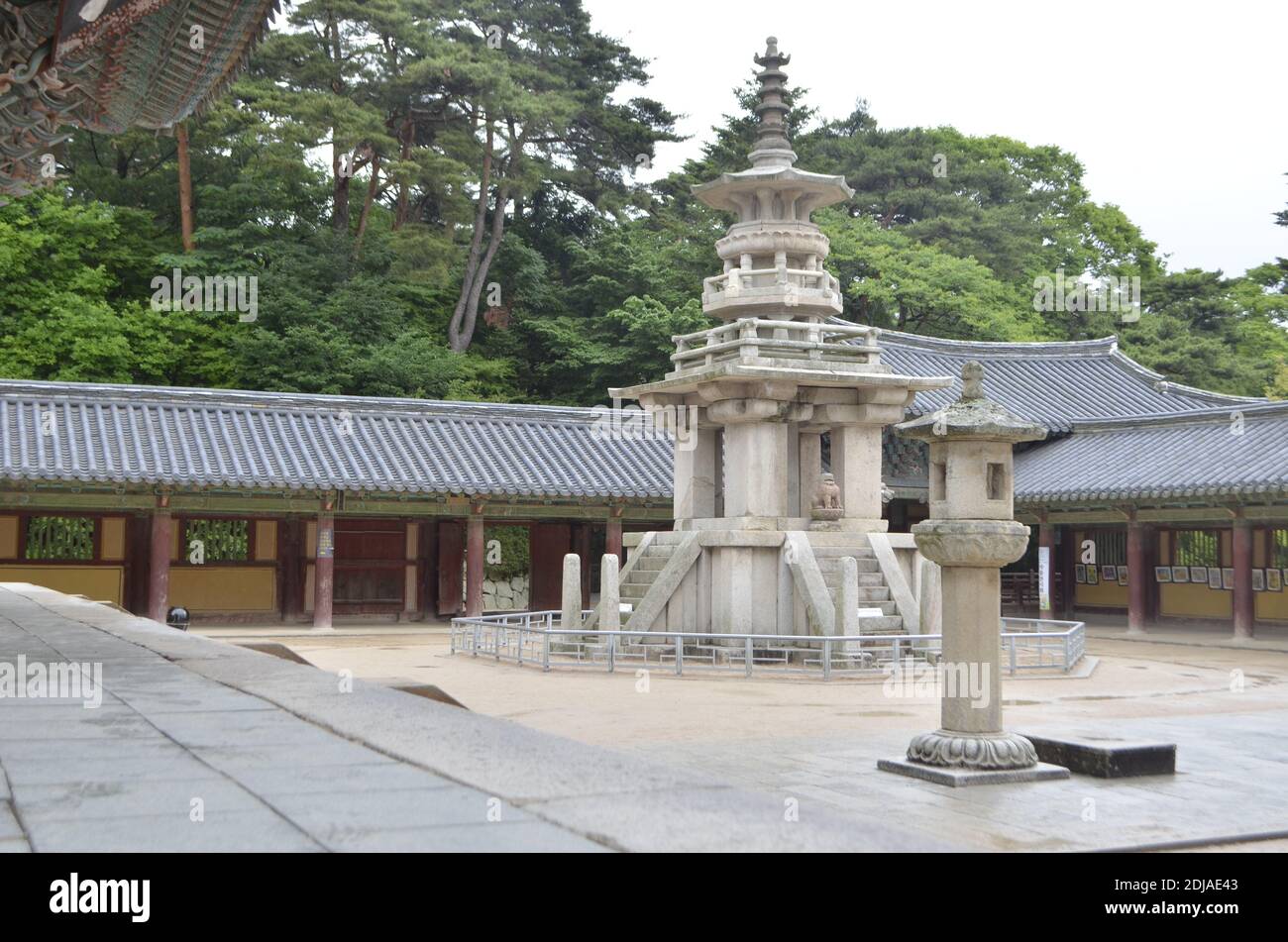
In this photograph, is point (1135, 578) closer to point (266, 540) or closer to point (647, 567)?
point (647, 567)

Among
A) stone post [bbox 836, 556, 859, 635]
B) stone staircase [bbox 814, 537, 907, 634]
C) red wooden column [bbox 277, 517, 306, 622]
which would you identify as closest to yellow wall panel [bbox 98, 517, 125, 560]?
red wooden column [bbox 277, 517, 306, 622]

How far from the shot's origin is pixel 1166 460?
26.6 meters

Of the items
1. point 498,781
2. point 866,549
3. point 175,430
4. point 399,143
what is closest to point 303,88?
point 399,143

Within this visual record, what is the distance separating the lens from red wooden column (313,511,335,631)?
2456 centimetres

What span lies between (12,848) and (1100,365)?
34706mm

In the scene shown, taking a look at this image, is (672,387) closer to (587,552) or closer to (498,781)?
(587,552)

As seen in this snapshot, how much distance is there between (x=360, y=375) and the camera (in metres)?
32.9

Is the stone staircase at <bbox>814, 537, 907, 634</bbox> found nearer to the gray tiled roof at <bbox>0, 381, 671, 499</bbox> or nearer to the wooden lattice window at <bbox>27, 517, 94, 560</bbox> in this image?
the gray tiled roof at <bbox>0, 381, 671, 499</bbox>

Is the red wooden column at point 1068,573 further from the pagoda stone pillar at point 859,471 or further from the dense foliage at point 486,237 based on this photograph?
the pagoda stone pillar at point 859,471

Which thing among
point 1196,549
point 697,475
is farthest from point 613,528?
point 1196,549

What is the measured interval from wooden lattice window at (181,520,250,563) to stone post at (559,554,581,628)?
949 cm

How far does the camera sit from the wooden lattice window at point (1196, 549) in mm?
27391

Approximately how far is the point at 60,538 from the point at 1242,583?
2299cm

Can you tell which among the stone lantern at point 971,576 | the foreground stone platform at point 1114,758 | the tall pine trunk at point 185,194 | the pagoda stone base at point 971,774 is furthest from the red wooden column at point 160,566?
the foreground stone platform at point 1114,758
